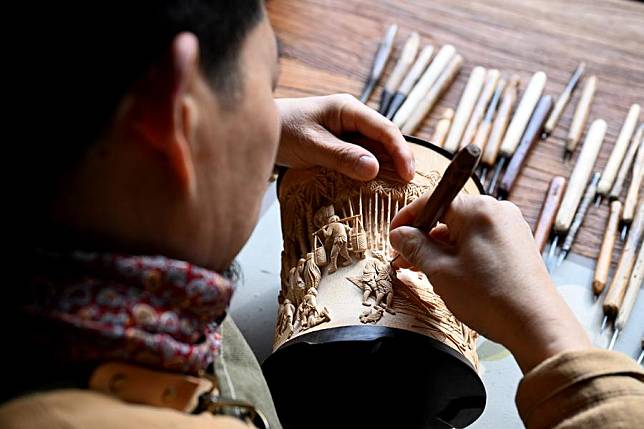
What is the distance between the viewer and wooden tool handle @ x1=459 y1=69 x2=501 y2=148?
147cm

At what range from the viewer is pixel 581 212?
1370mm

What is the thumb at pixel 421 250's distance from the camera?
926mm

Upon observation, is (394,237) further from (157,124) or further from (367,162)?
(157,124)

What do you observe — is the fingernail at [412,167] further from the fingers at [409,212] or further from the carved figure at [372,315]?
the carved figure at [372,315]

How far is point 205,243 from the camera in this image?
2.26 feet

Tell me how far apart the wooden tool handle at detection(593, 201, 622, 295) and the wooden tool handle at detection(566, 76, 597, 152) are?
158 millimetres

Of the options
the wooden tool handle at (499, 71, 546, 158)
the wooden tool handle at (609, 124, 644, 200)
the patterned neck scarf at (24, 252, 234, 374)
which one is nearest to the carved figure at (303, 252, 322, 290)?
the patterned neck scarf at (24, 252, 234, 374)

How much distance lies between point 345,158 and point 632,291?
1.90 ft

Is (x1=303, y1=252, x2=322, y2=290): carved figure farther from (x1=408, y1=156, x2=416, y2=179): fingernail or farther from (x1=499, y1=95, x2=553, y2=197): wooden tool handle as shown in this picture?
(x1=499, y1=95, x2=553, y2=197): wooden tool handle

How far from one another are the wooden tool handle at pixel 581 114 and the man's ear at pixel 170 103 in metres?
1.05

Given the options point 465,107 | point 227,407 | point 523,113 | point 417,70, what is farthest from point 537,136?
point 227,407

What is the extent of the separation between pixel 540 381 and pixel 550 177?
696 millimetres

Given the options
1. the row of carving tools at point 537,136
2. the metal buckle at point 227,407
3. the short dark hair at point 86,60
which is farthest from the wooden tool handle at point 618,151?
the short dark hair at point 86,60

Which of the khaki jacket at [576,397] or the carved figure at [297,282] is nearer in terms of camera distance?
the khaki jacket at [576,397]
